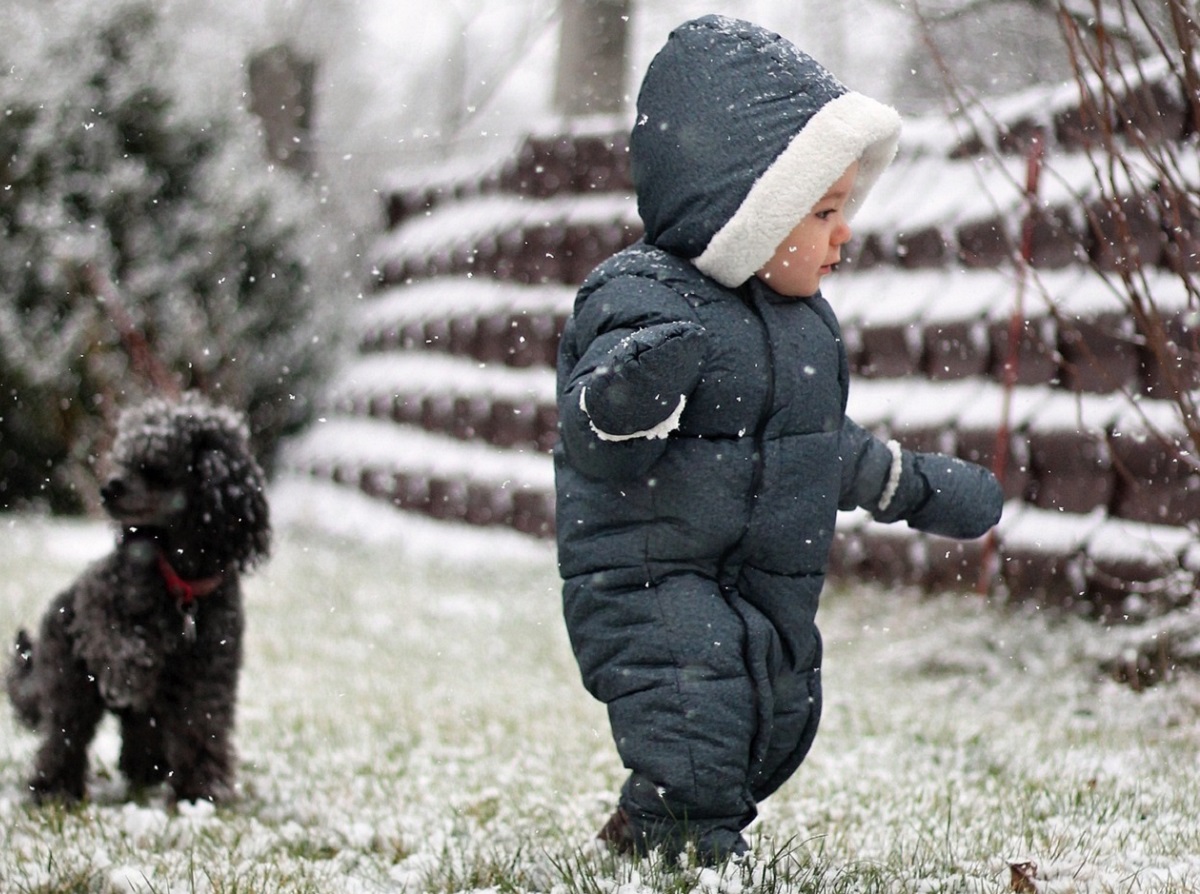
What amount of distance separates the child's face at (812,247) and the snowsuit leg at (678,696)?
72 centimetres

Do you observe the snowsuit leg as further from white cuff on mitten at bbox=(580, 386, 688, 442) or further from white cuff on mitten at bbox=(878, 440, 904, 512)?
white cuff on mitten at bbox=(878, 440, 904, 512)

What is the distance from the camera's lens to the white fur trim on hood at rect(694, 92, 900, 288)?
121 inches

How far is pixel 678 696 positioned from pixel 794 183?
1.16 metres

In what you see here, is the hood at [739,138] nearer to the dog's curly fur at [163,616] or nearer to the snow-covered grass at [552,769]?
the snow-covered grass at [552,769]

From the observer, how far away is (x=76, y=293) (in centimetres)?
1278

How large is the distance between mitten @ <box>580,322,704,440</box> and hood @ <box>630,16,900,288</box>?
1.08 feet

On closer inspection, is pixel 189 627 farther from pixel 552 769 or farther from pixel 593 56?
pixel 593 56

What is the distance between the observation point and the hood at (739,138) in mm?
3072

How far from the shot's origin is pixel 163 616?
14.3 feet

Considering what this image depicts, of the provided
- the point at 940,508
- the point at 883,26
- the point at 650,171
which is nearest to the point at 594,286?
the point at 650,171

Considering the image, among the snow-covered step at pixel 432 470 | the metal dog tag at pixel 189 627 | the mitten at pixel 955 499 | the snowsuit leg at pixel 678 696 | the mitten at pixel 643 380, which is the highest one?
the mitten at pixel 643 380

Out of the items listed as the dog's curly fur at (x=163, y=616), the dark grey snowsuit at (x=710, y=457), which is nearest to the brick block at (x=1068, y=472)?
the dark grey snowsuit at (x=710, y=457)

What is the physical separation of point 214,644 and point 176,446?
0.65 metres

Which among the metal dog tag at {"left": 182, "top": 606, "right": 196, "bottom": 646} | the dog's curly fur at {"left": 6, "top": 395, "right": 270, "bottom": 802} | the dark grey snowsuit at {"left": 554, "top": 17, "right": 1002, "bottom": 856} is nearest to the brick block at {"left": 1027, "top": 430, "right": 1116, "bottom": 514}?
the dark grey snowsuit at {"left": 554, "top": 17, "right": 1002, "bottom": 856}
